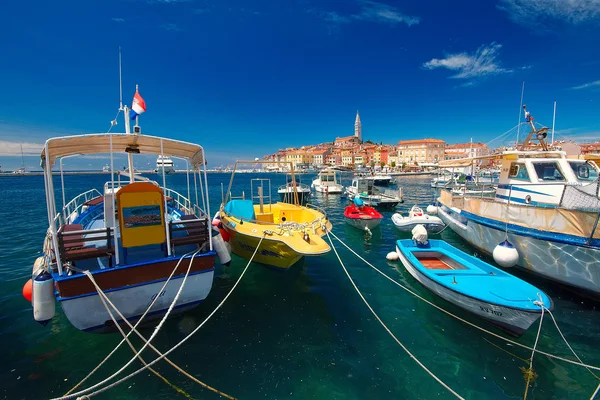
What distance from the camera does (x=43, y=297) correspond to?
5.09 meters

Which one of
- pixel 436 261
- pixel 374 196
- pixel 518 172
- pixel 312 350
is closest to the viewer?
pixel 312 350

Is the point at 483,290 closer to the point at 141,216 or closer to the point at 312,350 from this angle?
the point at 312,350

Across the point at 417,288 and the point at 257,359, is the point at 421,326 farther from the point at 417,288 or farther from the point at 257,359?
the point at 257,359

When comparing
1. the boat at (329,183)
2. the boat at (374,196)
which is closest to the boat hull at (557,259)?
the boat at (374,196)

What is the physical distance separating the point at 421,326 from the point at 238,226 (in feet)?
20.1

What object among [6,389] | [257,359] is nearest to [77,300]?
[6,389]

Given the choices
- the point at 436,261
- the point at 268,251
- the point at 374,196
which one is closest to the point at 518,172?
the point at 436,261

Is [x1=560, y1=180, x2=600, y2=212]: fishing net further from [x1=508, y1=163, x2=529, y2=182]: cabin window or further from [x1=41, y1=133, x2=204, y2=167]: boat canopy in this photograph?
[x1=41, y1=133, x2=204, y2=167]: boat canopy

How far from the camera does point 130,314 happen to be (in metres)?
5.73

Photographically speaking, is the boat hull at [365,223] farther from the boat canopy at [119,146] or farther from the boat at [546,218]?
the boat canopy at [119,146]

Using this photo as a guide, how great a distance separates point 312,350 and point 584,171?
12.6 meters

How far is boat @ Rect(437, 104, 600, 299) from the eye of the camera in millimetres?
7410

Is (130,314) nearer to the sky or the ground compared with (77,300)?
nearer to the ground

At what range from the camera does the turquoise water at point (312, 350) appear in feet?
16.0
